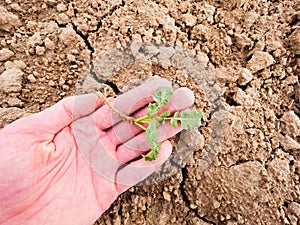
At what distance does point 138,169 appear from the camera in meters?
2.26

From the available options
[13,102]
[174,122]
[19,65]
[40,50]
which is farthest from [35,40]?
[174,122]

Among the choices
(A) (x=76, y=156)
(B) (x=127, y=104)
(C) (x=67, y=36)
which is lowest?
(A) (x=76, y=156)

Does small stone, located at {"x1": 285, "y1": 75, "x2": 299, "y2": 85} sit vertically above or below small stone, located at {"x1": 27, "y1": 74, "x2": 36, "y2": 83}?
above

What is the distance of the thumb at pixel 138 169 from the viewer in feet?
7.39

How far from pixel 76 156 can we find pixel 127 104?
0.38 metres

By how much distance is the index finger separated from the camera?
2.26 metres

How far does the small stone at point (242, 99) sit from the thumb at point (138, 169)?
1.71 ft

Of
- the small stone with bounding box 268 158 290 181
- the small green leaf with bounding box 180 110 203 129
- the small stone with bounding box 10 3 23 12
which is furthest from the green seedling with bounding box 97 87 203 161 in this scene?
the small stone with bounding box 10 3 23 12

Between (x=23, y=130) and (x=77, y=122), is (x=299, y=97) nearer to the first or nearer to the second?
(x=77, y=122)

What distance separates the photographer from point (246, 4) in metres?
2.67

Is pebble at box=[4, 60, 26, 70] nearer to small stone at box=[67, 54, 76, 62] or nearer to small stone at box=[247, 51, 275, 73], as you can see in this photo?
small stone at box=[67, 54, 76, 62]

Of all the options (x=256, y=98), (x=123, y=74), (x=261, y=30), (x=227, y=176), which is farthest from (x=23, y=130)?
(x=261, y=30)

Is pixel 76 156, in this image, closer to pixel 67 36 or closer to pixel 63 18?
pixel 67 36

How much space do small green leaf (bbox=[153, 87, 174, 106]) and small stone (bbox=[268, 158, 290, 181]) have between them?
75 cm
